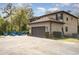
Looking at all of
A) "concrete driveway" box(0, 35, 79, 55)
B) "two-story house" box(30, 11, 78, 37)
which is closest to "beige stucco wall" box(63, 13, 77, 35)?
"two-story house" box(30, 11, 78, 37)

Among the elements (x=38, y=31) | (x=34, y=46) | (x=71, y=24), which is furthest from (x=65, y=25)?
(x=34, y=46)

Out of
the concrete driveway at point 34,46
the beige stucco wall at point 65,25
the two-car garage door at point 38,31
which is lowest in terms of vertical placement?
the concrete driveway at point 34,46

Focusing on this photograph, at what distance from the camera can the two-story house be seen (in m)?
2.12

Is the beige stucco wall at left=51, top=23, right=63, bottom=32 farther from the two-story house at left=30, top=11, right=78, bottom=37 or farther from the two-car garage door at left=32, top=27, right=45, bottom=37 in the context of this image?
the two-car garage door at left=32, top=27, right=45, bottom=37

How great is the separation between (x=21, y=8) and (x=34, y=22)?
0.21 m

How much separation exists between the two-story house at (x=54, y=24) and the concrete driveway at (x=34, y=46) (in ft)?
0.33

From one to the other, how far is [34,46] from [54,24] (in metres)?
0.32

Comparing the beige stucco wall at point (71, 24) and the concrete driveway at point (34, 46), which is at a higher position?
the beige stucco wall at point (71, 24)

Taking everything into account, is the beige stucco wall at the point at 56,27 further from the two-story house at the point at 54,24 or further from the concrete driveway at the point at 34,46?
the concrete driveway at the point at 34,46

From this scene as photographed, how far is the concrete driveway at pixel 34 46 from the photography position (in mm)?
2049

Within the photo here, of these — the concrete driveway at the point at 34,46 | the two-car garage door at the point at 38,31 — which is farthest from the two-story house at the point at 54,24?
the concrete driveway at the point at 34,46

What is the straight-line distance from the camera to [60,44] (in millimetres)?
2100

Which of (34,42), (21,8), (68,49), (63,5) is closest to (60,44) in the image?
(68,49)

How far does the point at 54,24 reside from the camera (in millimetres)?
2113
